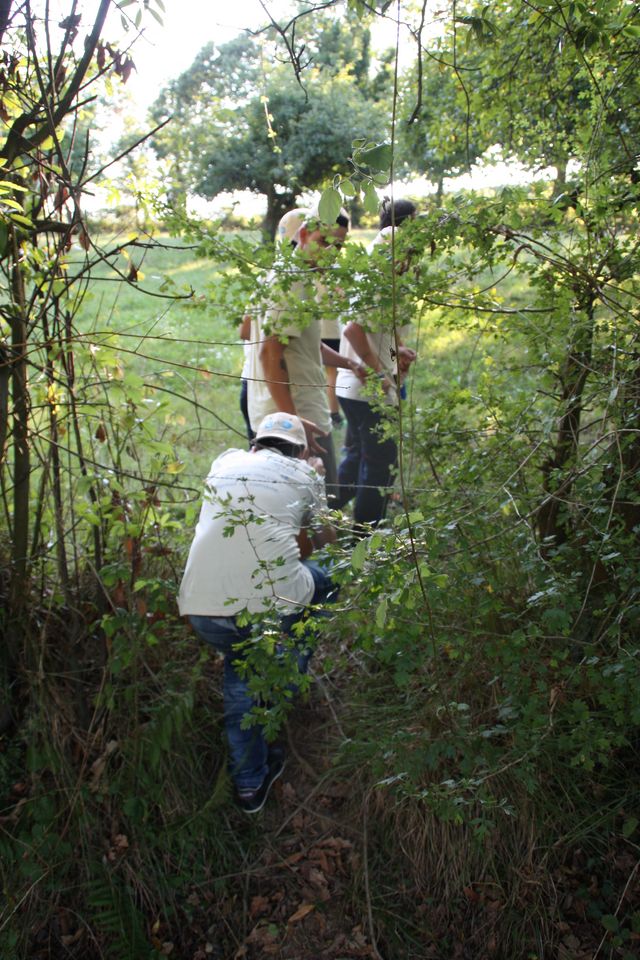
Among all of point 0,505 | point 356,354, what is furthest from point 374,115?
point 0,505

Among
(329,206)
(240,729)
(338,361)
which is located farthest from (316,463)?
(329,206)

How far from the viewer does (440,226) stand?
2477 millimetres

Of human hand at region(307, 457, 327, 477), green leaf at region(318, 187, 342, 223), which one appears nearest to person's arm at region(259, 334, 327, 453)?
human hand at region(307, 457, 327, 477)

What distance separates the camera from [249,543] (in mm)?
2910

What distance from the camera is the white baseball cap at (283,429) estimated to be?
3242 mm

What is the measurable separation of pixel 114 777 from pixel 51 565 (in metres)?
0.93

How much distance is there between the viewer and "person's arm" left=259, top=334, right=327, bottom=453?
3518mm

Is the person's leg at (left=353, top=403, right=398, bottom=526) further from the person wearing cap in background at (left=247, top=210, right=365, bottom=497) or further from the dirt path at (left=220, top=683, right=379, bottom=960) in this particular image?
the dirt path at (left=220, top=683, right=379, bottom=960)

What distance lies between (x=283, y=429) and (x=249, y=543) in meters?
→ 0.61

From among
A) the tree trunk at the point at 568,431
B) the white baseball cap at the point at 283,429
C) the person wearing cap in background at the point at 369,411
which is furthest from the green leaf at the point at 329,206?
the person wearing cap in background at the point at 369,411

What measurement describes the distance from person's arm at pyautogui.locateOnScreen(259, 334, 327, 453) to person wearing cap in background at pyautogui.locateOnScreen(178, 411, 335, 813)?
397 mm

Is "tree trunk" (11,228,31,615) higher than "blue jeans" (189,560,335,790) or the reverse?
higher

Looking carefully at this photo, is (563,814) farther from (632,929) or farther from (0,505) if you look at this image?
(0,505)

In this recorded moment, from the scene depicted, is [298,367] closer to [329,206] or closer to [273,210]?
[329,206]
